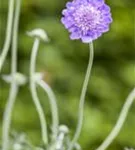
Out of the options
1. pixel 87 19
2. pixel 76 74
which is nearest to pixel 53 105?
pixel 87 19

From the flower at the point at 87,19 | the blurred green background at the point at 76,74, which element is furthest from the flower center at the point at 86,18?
the blurred green background at the point at 76,74

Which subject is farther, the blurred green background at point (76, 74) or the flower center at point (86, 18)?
the blurred green background at point (76, 74)

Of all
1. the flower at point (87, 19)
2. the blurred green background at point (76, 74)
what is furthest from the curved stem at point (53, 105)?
the blurred green background at point (76, 74)

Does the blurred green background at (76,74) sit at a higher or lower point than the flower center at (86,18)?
lower

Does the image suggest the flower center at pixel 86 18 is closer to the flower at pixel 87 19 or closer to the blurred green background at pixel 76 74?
the flower at pixel 87 19

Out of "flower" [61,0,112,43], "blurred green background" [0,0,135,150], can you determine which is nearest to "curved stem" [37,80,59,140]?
"flower" [61,0,112,43]

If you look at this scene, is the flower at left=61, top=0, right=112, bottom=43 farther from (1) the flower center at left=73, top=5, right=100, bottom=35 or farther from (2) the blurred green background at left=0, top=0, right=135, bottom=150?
(2) the blurred green background at left=0, top=0, right=135, bottom=150

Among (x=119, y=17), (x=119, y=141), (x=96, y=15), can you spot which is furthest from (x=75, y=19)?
(x=119, y=141)

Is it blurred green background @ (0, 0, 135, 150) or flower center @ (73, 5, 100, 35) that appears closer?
flower center @ (73, 5, 100, 35)
